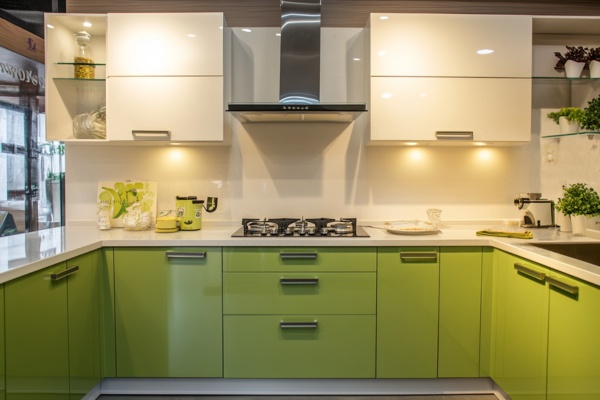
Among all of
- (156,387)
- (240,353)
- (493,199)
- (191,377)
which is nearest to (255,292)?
(240,353)

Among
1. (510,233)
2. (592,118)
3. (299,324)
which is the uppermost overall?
(592,118)

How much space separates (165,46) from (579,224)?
273cm

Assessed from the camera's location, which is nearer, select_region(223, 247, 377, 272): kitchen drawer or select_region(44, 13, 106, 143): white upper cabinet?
select_region(223, 247, 377, 272): kitchen drawer

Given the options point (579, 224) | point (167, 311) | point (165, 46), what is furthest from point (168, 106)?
point (579, 224)

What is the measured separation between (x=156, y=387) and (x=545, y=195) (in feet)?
9.41

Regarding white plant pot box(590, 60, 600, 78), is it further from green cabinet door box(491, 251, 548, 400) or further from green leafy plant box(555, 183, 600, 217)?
green cabinet door box(491, 251, 548, 400)

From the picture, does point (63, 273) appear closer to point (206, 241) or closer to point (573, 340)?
point (206, 241)

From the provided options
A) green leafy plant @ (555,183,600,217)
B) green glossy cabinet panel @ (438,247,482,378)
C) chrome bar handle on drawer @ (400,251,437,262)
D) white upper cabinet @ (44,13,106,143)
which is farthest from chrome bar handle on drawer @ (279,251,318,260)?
green leafy plant @ (555,183,600,217)

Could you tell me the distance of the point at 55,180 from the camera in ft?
10.00

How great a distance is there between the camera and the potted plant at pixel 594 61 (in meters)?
2.49

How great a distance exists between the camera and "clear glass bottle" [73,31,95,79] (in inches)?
97.6

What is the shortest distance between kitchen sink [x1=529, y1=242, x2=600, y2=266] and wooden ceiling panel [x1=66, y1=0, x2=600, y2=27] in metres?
1.70

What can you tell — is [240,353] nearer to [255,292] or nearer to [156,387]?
[255,292]

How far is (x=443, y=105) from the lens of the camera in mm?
2381
